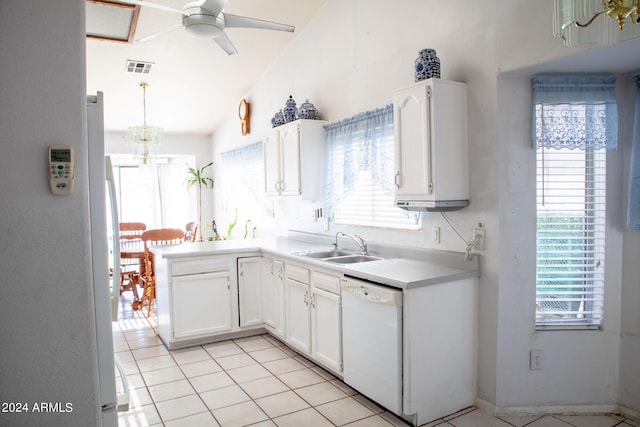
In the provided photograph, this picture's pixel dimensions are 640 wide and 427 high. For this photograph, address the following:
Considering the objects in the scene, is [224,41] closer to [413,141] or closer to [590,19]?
[413,141]

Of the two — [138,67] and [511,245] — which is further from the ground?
[138,67]

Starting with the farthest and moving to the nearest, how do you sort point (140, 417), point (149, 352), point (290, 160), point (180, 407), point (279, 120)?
point (279, 120) → point (290, 160) → point (149, 352) → point (180, 407) → point (140, 417)

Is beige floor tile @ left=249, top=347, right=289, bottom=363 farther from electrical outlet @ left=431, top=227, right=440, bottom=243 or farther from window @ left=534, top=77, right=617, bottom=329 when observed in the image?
window @ left=534, top=77, right=617, bottom=329

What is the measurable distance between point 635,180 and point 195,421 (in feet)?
9.60

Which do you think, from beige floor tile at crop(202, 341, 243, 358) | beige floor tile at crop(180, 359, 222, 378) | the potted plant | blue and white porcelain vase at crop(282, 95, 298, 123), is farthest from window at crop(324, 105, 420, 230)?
the potted plant

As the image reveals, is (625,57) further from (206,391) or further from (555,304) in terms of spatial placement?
(206,391)

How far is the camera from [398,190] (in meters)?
2.97

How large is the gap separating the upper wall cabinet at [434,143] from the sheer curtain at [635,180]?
2.92ft

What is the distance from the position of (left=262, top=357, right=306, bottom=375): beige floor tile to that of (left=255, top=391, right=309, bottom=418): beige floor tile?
40 cm

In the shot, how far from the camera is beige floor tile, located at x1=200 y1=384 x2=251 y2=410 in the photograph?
2.90 metres

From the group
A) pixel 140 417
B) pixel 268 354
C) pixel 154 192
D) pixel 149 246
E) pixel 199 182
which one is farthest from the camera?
pixel 154 192

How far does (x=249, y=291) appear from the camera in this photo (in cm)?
423

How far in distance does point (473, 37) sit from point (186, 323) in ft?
10.6

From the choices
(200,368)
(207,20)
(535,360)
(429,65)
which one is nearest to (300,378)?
(200,368)
